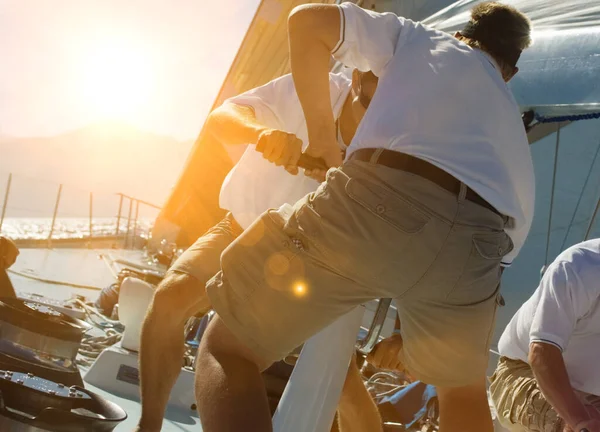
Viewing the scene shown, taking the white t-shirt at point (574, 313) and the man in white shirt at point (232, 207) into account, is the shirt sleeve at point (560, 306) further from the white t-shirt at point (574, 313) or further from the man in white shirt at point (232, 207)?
the man in white shirt at point (232, 207)

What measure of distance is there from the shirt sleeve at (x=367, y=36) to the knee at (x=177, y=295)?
2.64 feet

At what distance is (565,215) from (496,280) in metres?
3.32

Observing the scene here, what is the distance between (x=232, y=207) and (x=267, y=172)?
15 cm

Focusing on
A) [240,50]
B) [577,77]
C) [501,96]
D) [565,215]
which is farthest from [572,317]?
[240,50]

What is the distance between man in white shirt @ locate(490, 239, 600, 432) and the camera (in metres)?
1.74

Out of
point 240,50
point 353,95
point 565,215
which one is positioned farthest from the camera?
point 240,50

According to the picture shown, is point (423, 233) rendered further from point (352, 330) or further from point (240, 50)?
point (240, 50)

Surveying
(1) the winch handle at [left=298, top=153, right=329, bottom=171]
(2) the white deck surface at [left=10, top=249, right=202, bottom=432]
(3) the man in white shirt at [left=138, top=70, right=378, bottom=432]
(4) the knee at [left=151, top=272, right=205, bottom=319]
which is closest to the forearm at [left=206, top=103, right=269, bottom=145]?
(3) the man in white shirt at [left=138, top=70, right=378, bottom=432]

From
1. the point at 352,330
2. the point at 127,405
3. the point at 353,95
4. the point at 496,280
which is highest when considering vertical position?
the point at 353,95

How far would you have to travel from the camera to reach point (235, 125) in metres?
1.50

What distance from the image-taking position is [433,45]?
1.20 m

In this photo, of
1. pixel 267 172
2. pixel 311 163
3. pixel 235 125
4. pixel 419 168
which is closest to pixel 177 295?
pixel 267 172

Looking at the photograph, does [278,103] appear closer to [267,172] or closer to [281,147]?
[267,172]

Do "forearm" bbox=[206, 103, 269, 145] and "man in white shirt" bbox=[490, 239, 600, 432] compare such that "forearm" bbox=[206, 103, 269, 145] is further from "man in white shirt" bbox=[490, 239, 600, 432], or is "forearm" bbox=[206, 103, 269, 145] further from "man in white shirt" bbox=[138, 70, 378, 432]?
"man in white shirt" bbox=[490, 239, 600, 432]
